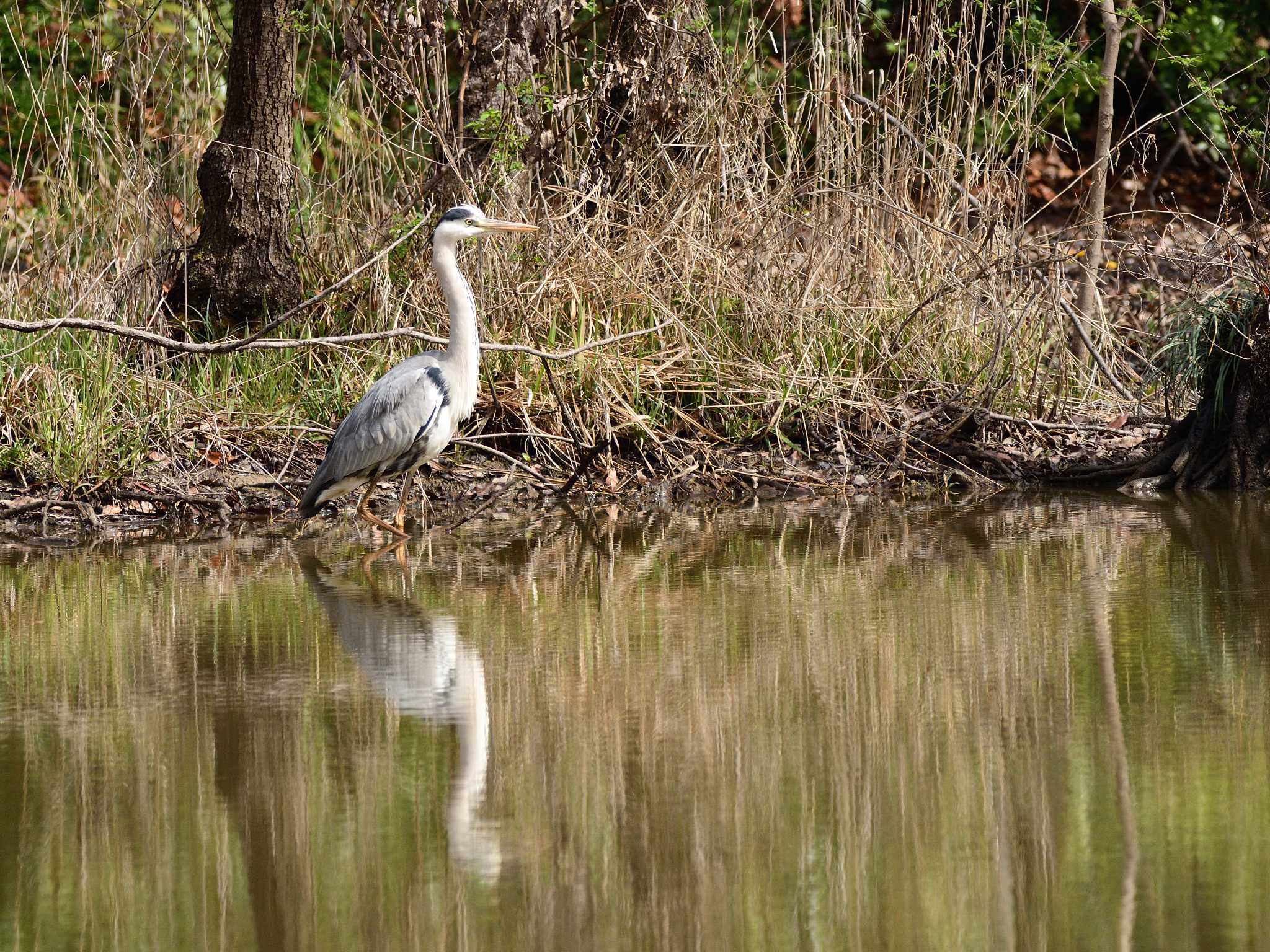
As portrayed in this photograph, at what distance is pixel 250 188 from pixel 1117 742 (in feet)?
19.1

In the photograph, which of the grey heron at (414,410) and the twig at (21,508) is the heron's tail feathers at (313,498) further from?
the twig at (21,508)

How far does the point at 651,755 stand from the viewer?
11.1ft

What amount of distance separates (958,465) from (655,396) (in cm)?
142

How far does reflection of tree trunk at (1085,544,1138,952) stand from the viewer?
2.59 m

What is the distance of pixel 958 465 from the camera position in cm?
768

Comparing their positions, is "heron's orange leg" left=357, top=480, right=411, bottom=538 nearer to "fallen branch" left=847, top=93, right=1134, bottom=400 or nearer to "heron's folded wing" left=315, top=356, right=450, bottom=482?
"heron's folded wing" left=315, top=356, right=450, bottom=482

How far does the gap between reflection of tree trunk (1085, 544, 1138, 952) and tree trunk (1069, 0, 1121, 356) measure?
10.9 ft

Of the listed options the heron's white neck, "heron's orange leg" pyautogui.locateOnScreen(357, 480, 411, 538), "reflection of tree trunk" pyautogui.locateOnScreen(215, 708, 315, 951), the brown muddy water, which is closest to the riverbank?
"heron's orange leg" pyautogui.locateOnScreen(357, 480, 411, 538)

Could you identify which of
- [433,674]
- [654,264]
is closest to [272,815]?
[433,674]

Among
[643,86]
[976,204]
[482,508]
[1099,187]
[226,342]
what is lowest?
[482,508]

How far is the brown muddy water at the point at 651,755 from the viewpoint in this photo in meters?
2.64

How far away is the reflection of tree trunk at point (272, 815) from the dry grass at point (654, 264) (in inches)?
157

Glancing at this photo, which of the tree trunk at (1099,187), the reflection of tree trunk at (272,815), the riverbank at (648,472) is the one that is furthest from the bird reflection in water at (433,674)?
the tree trunk at (1099,187)

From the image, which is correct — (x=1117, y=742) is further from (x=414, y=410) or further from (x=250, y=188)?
(x=250, y=188)
